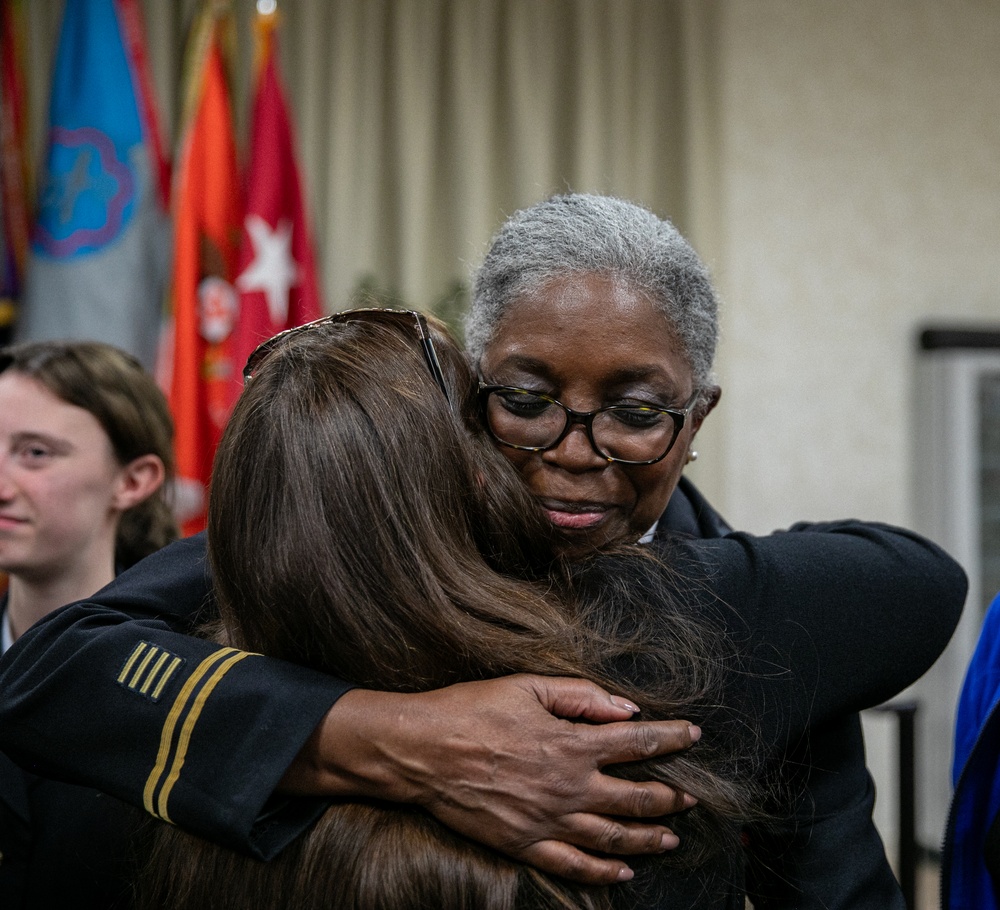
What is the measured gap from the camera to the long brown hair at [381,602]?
90cm

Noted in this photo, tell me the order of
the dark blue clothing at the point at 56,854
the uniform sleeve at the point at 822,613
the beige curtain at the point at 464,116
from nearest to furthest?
the uniform sleeve at the point at 822,613, the dark blue clothing at the point at 56,854, the beige curtain at the point at 464,116

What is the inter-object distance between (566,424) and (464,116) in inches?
115

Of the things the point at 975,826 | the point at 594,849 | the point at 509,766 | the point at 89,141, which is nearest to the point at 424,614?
the point at 509,766

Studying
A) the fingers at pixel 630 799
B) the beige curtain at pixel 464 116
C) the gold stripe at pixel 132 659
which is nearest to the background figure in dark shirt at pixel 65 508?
the gold stripe at pixel 132 659

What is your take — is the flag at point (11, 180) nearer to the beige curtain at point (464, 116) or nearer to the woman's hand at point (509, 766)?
the beige curtain at point (464, 116)

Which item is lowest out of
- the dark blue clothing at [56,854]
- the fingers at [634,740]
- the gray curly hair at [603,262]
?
the dark blue clothing at [56,854]

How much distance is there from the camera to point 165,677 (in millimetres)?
987

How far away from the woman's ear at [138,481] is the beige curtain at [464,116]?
1833 millimetres

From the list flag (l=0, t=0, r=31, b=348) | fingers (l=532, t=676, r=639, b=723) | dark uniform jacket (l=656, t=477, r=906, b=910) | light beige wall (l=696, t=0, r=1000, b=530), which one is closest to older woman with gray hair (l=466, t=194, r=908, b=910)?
dark uniform jacket (l=656, t=477, r=906, b=910)

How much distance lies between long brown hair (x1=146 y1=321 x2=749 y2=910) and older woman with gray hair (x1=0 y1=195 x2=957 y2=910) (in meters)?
0.02

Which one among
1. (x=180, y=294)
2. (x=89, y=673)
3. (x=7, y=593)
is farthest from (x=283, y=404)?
(x=180, y=294)

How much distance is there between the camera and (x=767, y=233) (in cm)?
405

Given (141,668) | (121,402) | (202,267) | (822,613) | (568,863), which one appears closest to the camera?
(568,863)

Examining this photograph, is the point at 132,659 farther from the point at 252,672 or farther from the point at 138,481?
the point at 138,481
